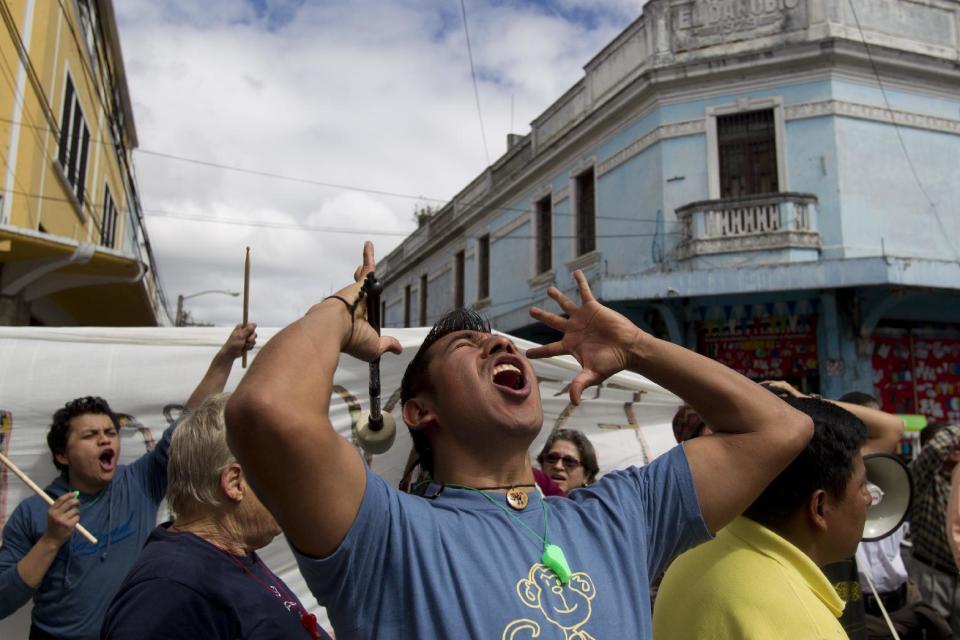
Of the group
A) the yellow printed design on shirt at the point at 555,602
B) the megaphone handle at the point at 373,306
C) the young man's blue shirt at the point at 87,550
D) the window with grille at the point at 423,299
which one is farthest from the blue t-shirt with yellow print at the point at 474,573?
the window with grille at the point at 423,299

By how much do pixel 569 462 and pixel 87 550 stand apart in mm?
2437

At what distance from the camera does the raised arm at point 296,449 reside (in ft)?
3.90

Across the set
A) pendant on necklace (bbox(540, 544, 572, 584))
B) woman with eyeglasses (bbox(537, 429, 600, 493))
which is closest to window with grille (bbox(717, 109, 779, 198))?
woman with eyeglasses (bbox(537, 429, 600, 493))

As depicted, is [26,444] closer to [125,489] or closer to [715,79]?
[125,489]

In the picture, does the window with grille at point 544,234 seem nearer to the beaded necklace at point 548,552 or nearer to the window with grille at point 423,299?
the window with grille at point 423,299

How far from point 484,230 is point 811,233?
28.7 feet

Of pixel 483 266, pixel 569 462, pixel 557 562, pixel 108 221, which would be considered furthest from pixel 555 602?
pixel 108 221

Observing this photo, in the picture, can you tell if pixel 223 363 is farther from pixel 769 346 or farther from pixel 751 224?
pixel 769 346

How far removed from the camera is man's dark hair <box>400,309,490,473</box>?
1728 mm

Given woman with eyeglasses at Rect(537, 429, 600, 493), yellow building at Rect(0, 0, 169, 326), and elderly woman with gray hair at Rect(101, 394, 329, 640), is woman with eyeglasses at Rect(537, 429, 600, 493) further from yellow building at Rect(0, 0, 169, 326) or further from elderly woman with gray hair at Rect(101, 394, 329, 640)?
yellow building at Rect(0, 0, 169, 326)

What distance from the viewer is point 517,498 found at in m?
1.55

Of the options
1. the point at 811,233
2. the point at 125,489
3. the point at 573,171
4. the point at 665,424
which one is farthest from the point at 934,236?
the point at 125,489

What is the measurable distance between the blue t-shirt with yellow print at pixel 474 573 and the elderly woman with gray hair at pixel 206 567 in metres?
0.54

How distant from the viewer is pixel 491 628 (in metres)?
1.26
